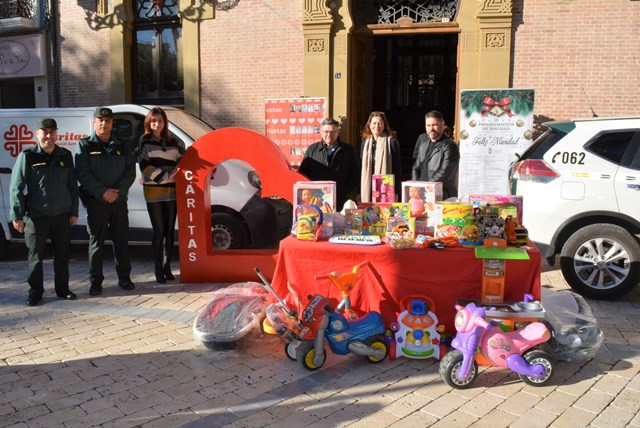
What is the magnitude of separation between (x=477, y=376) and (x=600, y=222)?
302 centimetres

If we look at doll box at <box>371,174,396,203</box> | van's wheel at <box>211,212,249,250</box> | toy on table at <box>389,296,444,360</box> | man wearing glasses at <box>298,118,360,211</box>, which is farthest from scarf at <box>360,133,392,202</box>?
toy on table at <box>389,296,444,360</box>

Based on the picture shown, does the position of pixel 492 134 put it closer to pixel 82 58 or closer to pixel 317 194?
pixel 317 194

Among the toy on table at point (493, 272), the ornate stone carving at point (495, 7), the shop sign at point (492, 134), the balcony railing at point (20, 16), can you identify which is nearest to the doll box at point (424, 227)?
the toy on table at point (493, 272)

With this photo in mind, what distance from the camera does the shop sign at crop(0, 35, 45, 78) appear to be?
1409 cm

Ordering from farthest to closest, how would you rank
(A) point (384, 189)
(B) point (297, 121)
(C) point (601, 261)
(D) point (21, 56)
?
(D) point (21, 56) < (B) point (297, 121) < (C) point (601, 261) < (A) point (384, 189)

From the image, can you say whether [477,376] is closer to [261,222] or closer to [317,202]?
[317,202]

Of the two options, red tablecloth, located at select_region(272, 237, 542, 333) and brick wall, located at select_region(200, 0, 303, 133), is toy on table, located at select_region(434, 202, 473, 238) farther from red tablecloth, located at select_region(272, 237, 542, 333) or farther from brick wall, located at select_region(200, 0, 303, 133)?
brick wall, located at select_region(200, 0, 303, 133)

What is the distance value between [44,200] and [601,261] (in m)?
5.77

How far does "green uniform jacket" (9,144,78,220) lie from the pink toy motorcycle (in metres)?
4.18

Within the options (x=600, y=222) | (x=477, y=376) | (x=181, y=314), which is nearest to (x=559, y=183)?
(x=600, y=222)

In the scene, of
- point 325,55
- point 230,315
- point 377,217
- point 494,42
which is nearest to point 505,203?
point 377,217

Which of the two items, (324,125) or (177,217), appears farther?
(177,217)

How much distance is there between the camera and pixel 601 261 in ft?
20.1

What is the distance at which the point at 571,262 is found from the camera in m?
6.25
